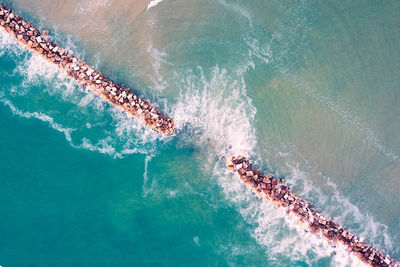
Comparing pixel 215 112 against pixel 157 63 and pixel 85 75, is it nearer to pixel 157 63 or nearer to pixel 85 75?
pixel 157 63

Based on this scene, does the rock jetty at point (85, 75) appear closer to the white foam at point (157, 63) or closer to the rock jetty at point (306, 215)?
the white foam at point (157, 63)

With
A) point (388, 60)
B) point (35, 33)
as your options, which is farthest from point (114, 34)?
point (388, 60)

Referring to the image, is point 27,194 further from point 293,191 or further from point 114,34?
point 293,191

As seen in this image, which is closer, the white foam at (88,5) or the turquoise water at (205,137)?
the turquoise water at (205,137)

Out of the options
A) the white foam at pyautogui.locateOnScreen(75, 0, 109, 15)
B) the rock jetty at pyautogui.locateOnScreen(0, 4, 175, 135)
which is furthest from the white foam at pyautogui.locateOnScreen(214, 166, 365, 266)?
the white foam at pyautogui.locateOnScreen(75, 0, 109, 15)

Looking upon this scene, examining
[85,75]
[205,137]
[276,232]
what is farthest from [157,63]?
[276,232]

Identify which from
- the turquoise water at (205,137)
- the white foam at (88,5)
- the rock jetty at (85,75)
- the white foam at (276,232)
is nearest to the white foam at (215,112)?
the turquoise water at (205,137)

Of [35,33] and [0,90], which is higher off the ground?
[35,33]
